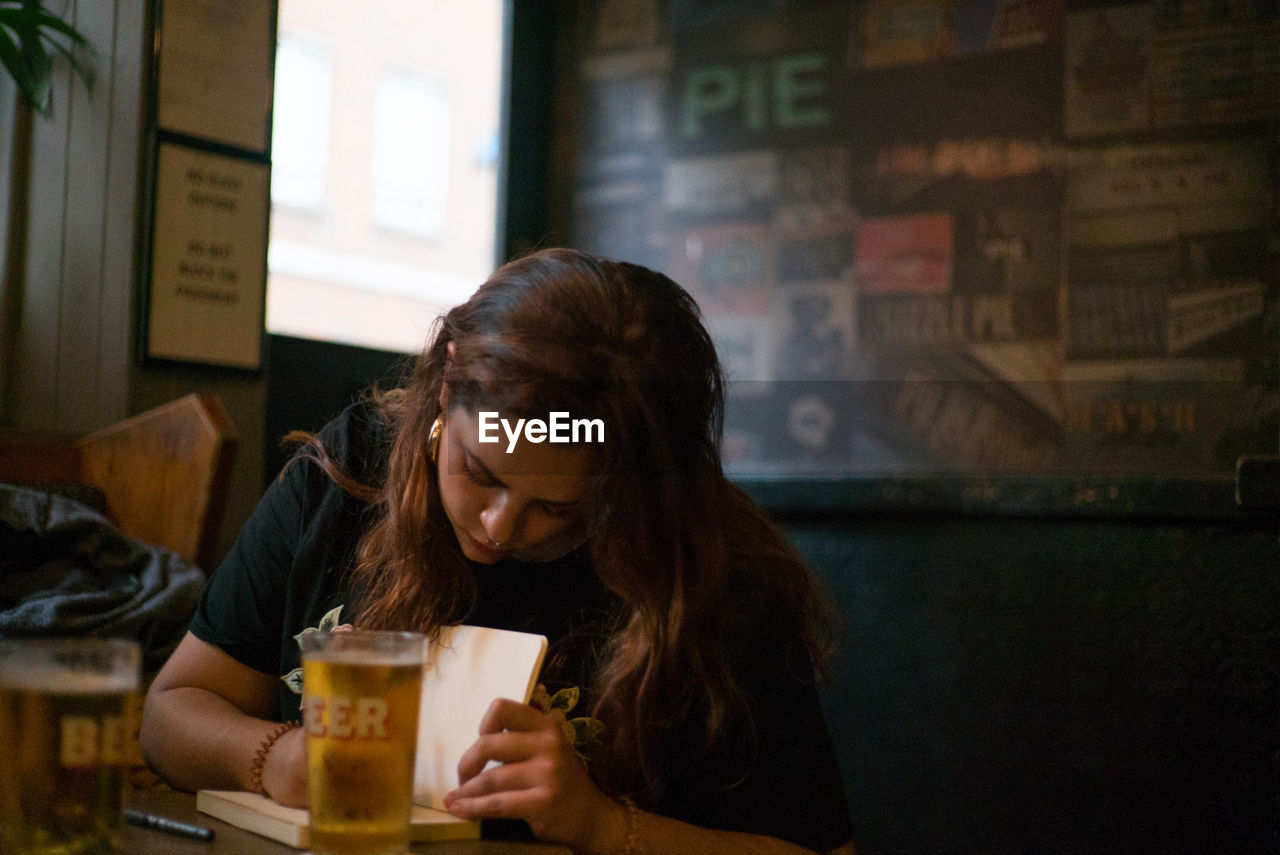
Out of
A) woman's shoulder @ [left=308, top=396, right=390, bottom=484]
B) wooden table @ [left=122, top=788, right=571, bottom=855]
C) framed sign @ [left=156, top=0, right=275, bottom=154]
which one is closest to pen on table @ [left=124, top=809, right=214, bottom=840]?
wooden table @ [left=122, top=788, right=571, bottom=855]

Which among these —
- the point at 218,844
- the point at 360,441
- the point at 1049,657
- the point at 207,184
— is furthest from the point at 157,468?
the point at 1049,657

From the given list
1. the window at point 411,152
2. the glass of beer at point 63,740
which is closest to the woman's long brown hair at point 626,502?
the glass of beer at point 63,740

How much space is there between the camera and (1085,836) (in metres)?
1.97

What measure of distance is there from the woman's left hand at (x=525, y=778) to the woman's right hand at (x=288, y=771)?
0.12 metres

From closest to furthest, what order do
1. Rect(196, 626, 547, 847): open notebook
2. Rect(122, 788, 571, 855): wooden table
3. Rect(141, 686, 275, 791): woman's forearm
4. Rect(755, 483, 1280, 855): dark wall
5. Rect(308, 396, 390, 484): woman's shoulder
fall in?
Rect(122, 788, 571, 855): wooden table, Rect(196, 626, 547, 847): open notebook, Rect(141, 686, 275, 791): woman's forearm, Rect(308, 396, 390, 484): woman's shoulder, Rect(755, 483, 1280, 855): dark wall

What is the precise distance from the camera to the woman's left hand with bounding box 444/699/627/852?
902 millimetres

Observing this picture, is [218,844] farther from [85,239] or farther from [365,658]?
[85,239]

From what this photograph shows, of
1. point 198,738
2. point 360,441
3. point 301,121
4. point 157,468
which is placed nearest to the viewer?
point 198,738

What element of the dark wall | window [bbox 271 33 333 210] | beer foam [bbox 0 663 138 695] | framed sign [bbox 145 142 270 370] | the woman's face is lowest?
the dark wall

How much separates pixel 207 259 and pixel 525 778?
1611 millimetres

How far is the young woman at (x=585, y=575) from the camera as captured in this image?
3.58 feet

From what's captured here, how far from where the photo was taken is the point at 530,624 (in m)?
1.22

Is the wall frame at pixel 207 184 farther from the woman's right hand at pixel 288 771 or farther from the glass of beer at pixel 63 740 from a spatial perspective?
the glass of beer at pixel 63 740

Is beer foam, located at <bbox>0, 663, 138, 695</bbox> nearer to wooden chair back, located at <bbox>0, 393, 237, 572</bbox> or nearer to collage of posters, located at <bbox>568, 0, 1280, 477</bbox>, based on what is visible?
wooden chair back, located at <bbox>0, 393, 237, 572</bbox>
